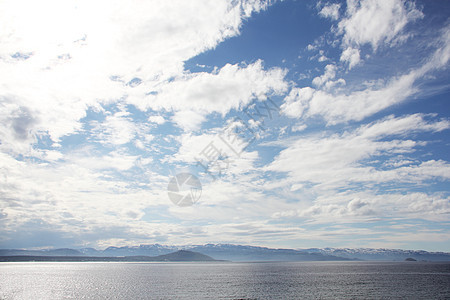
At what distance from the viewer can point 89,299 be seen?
4072 inches

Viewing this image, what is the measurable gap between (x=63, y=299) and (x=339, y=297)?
3809 inches

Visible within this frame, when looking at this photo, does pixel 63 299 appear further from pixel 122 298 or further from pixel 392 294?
pixel 392 294

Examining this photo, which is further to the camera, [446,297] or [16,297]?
[16,297]

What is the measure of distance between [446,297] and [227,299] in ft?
241

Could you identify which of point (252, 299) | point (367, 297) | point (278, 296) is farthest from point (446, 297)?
point (252, 299)

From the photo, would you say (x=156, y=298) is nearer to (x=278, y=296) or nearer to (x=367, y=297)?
→ (x=278, y=296)

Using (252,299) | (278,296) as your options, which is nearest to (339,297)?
(278,296)

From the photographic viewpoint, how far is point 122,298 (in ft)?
347

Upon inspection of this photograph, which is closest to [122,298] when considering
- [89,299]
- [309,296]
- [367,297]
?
[89,299]

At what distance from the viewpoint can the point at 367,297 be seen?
10044 centimetres

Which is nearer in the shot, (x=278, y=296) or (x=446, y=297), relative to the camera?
(x=446, y=297)

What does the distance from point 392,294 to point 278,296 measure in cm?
4139

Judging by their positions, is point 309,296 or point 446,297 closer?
point 446,297

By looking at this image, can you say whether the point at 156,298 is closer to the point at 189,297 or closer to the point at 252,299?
the point at 189,297
